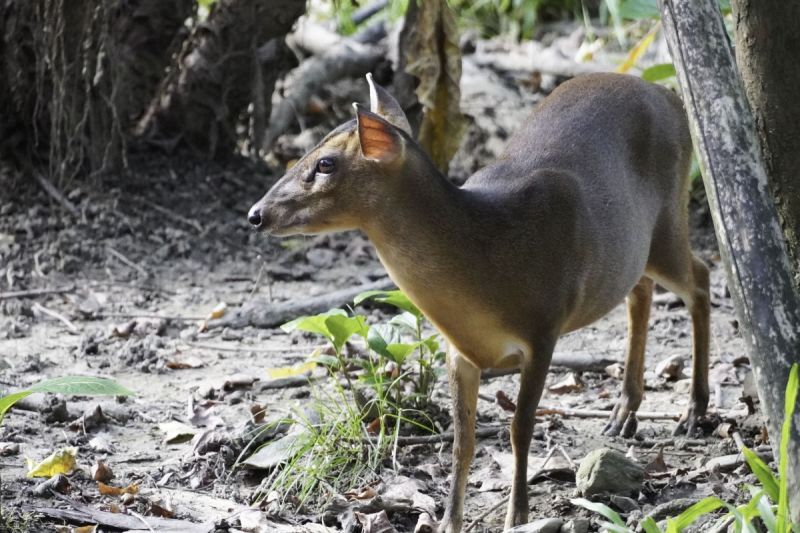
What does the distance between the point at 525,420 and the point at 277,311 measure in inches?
93.0

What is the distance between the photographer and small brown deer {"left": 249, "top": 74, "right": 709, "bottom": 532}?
408cm

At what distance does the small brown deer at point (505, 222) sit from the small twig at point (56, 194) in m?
3.32

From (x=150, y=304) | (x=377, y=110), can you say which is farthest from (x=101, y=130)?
(x=377, y=110)

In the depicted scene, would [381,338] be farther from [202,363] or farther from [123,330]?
Answer: [123,330]

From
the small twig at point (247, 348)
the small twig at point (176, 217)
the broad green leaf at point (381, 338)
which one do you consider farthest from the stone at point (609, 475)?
the small twig at point (176, 217)

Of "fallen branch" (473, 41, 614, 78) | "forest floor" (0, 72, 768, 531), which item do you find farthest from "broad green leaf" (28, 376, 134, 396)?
"fallen branch" (473, 41, 614, 78)

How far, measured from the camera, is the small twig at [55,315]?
6223 millimetres

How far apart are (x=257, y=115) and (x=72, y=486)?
13.5 ft

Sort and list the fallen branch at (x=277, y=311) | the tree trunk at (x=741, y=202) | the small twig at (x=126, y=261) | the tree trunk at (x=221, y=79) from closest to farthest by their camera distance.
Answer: the tree trunk at (x=741, y=202) < the fallen branch at (x=277, y=311) < the small twig at (x=126, y=261) < the tree trunk at (x=221, y=79)

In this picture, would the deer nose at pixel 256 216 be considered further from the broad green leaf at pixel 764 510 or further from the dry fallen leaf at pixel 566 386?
the dry fallen leaf at pixel 566 386

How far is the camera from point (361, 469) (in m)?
4.55

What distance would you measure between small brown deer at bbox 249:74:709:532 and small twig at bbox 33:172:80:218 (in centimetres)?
332

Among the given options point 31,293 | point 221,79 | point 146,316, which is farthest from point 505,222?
point 221,79

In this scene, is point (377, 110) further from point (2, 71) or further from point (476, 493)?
point (2, 71)
